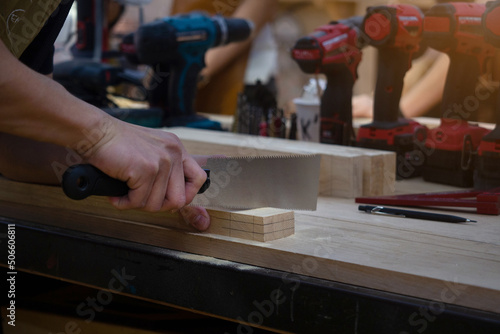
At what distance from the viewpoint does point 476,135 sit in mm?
1524

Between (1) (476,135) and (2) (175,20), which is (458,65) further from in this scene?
(2) (175,20)

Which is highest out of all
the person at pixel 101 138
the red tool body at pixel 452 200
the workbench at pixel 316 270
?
the person at pixel 101 138

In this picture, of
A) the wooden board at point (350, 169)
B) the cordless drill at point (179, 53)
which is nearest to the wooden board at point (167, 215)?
the wooden board at point (350, 169)

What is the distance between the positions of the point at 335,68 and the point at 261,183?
0.74 m

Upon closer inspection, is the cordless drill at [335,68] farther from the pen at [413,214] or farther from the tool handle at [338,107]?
the pen at [413,214]

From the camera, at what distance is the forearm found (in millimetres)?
836

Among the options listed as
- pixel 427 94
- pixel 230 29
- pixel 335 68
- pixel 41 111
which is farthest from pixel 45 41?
pixel 427 94

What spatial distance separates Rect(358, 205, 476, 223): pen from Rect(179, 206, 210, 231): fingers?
1.06 ft

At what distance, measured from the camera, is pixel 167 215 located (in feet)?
3.55

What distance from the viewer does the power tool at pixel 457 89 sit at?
1490mm

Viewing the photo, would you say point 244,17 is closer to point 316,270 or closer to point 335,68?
point 335,68

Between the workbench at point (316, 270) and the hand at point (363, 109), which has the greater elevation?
the hand at point (363, 109)

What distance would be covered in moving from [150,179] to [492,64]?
98cm

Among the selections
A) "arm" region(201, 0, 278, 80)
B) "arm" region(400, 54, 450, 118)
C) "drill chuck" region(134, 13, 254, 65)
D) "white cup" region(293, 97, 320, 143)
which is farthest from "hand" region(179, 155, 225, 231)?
"arm" region(201, 0, 278, 80)
